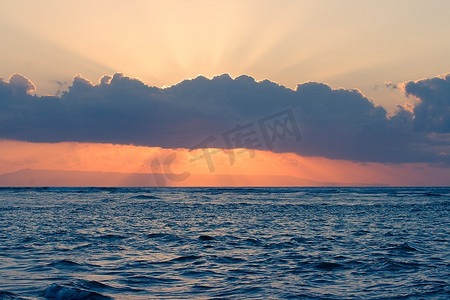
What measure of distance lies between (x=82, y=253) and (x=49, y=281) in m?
5.70

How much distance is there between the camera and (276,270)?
1656cm

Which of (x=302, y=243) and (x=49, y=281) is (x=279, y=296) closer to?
(x=49, y=281)

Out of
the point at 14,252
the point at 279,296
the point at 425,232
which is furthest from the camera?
the point at 425,232

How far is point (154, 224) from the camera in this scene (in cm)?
3375

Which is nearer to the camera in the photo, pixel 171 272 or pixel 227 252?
pixel 171 272

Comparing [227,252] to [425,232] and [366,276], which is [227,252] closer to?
[366,276]

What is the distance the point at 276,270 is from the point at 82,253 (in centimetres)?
950

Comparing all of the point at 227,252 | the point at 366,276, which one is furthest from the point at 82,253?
the point at 366,276

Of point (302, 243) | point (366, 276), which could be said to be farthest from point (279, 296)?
point (302, 243)

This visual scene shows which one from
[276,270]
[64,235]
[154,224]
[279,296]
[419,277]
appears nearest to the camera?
[279,296]

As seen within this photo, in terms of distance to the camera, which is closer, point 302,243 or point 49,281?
point 49,281

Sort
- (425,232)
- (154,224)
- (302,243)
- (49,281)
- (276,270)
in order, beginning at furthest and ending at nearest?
(154,224) → (425,232) → (302,243) → (276,270) → (49,281)

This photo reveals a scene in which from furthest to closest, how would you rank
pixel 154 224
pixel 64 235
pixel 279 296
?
pixel 154 224, pixel 64 235, pixel 279 296

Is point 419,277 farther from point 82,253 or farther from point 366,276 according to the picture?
point 82,253
